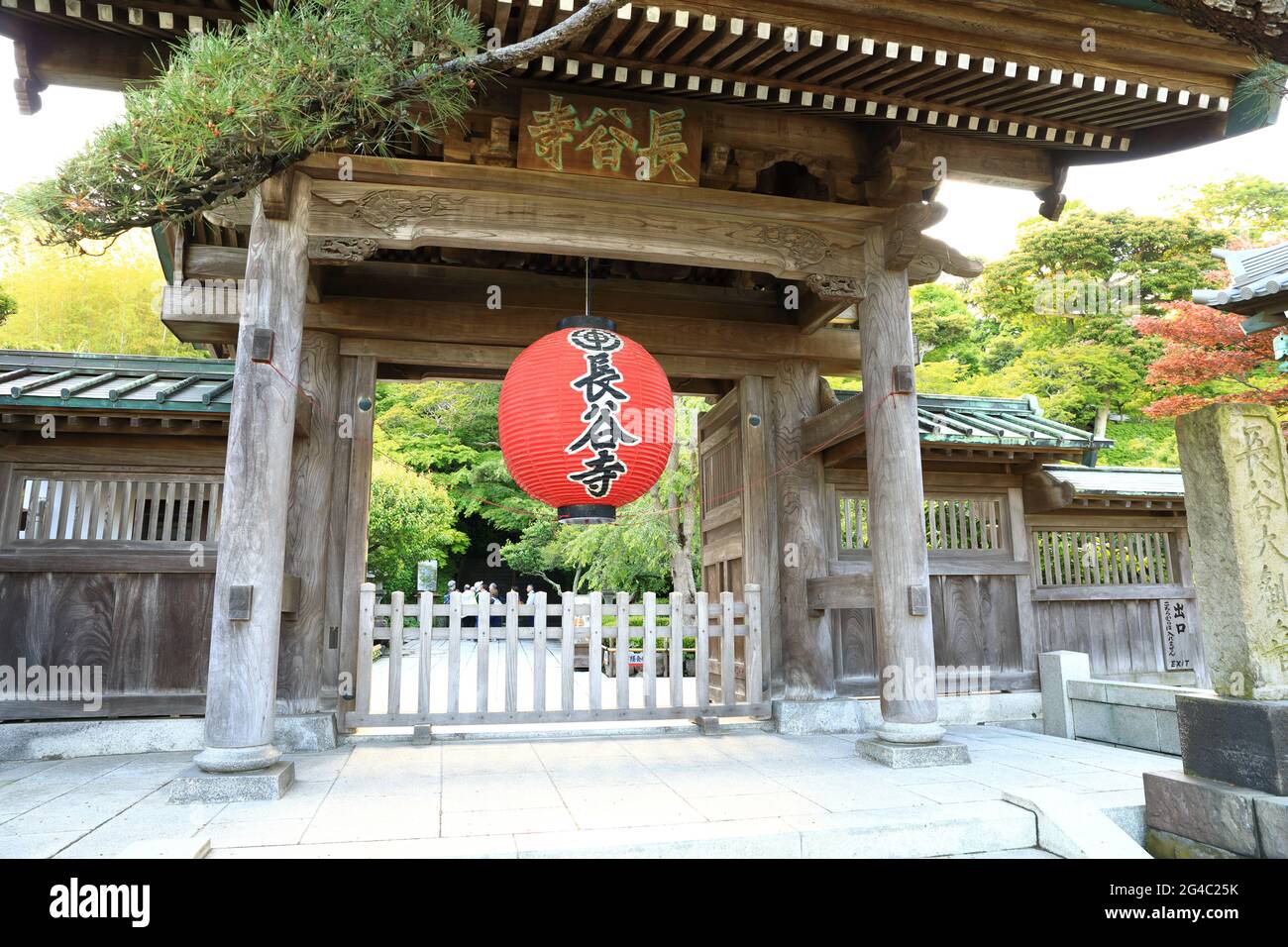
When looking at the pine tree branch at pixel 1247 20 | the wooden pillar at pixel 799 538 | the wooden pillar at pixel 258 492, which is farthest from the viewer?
the wooden pillar at pixel 799 538

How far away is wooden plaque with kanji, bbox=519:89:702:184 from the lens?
577 cm

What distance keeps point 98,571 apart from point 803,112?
7.13 meters

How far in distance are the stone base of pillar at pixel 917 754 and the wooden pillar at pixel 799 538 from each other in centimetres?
167

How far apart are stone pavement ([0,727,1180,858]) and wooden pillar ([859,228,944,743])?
521 millimetres

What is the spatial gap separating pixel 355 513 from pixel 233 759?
2.79 meters

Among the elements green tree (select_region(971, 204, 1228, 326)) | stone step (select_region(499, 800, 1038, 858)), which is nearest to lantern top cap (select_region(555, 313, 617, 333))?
stone step (select_region(499, 800, 1038, 858))

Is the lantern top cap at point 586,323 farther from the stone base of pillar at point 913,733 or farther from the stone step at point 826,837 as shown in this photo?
the stone base of pillar at point 913,733

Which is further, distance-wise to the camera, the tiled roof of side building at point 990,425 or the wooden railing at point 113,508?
the tiled roof of side building at point 990,425

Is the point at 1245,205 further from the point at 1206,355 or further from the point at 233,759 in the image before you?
the point at 233,759

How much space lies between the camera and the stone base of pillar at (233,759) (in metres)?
4.69

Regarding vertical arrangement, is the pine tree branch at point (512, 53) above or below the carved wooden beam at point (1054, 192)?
below

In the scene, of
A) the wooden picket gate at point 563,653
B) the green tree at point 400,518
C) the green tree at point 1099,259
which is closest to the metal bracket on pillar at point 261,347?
the wooden picket gate at point 563,653

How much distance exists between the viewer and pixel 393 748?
6492 mm
